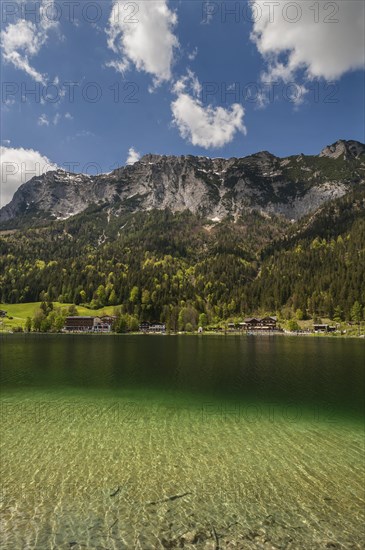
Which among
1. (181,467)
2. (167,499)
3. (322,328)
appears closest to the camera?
(167,499)

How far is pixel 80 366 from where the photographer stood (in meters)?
59.0

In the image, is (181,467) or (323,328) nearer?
(181,467)

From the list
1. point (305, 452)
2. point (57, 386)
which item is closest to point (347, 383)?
point (305, 452)

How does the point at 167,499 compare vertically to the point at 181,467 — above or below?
above

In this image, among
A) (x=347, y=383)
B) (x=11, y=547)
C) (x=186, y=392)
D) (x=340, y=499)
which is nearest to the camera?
(x=11, y=547)

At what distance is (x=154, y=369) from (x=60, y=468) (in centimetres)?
3883

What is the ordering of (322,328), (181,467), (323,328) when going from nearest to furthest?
(181,467), (323,328), (322,328)

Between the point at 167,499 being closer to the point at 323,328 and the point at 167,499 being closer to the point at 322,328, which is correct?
the point at 322,328

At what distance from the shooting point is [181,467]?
60.0 feet

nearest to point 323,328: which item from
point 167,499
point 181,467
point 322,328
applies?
point 322,328

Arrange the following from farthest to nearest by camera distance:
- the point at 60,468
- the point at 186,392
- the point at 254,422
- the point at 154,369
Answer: the point at 154,369, the point at 186,392, the point at 254,422, the point at 60,468

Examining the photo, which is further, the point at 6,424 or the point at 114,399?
the point at 114,399

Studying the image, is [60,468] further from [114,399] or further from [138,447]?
[114,399]

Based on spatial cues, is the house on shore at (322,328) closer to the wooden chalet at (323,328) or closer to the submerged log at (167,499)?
the wooden chalet at (323,328)
